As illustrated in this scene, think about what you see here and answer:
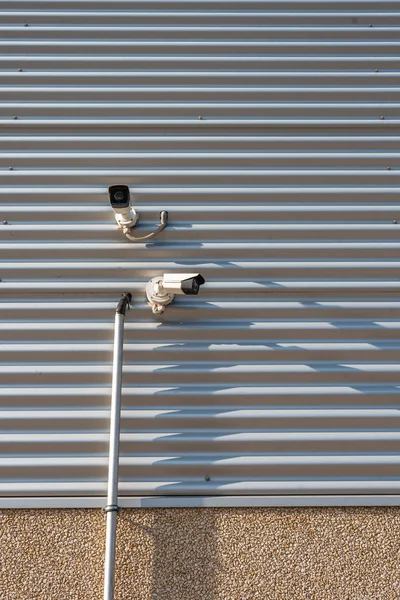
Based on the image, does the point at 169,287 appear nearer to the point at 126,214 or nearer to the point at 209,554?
the point at 126,214

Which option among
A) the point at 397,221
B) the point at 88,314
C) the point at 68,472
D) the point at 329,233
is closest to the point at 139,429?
the point at 68,472

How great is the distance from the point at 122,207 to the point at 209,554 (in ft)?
6.15

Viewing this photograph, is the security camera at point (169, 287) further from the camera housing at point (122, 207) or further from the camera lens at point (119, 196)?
the camera lens at point (119, 196)

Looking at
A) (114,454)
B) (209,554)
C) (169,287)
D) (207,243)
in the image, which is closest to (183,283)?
(169,287)

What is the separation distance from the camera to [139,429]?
2760 mm

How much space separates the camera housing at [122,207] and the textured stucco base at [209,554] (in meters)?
1.57

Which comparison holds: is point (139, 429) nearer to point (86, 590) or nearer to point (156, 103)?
point (86, 590)

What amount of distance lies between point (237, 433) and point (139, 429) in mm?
535

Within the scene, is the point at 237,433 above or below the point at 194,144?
below

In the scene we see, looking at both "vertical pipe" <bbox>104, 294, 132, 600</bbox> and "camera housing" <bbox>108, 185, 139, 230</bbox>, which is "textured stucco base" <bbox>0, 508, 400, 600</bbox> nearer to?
"vertical pipe" <bbox>104, 294, 132, 600</bbox>

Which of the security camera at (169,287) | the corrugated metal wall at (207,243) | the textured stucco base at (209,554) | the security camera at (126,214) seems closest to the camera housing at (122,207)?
the security camera at (126,214)

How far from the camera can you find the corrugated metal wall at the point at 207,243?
275cm

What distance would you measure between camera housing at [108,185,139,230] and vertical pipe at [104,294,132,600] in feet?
1.41

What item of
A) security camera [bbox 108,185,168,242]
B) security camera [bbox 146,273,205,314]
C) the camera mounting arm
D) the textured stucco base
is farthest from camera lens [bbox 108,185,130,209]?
the textured stucco base
